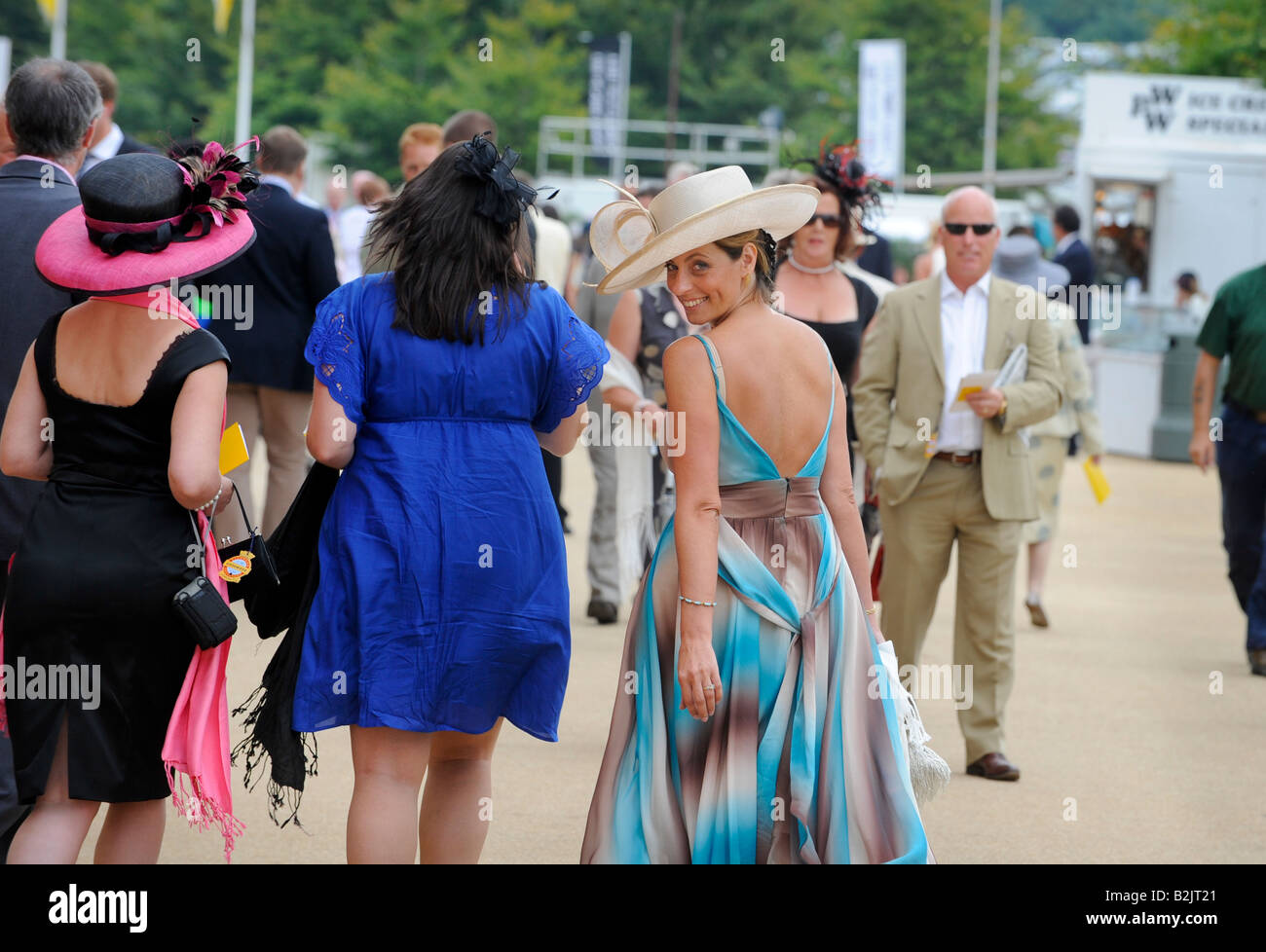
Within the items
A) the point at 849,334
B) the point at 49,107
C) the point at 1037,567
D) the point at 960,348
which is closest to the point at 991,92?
the point at 1037,567

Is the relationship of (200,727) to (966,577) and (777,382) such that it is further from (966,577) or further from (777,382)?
(966,577)

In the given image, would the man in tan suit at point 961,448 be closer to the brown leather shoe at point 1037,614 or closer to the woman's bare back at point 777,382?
the woman's bare back at point 777,382

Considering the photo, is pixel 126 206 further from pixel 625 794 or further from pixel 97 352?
pixel 625 794

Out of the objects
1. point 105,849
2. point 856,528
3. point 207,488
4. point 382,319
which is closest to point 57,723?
point 105,849

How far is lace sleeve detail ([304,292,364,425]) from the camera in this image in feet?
12.3

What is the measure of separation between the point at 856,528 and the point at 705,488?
55 centimetres

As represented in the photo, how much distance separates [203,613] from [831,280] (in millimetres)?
3631

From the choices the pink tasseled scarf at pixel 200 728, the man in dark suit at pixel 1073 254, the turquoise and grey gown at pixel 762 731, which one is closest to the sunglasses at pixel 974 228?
the turquoise and grey gown at pixel 762 731

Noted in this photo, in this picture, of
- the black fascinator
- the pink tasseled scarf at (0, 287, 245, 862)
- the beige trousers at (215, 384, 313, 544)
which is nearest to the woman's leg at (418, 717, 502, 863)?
the pink tasseled scarf at (0, 287, 245, 862)

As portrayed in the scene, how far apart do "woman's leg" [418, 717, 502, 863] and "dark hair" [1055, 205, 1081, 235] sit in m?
12.0

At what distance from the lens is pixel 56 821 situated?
12.3 feet

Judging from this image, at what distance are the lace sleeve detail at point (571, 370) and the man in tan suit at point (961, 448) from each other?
2586mm

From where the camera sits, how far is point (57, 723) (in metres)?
3.72

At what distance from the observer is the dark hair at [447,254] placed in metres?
3.78
